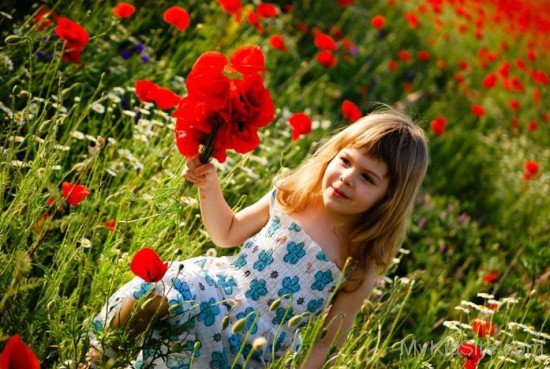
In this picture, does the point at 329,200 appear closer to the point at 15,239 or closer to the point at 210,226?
the point at 210,226

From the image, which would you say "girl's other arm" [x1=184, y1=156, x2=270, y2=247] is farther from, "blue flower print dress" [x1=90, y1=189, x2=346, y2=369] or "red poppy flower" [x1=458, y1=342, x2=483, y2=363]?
"red poppy flower" [x1=458, y1=342, x2=483, y2=363]

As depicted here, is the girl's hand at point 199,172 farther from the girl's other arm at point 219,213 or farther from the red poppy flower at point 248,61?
the red poppy flower at point 248,61

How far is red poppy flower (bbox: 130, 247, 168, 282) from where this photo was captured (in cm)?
148

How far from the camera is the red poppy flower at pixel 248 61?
63.3 inches

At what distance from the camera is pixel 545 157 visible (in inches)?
230

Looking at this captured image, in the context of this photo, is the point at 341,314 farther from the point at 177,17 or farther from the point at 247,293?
the point at 177,17

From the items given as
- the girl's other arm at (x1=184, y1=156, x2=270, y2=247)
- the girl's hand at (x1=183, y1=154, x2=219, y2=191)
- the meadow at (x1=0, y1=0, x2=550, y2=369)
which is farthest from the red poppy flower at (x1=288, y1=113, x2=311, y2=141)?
the girl's hand at (x1=183, y1=154, x2=219, y2=191)

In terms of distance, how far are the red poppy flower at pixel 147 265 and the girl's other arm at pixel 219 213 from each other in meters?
0.37

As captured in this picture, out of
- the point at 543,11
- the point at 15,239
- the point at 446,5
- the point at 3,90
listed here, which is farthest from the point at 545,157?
the point at 543,11

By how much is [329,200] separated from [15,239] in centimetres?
90

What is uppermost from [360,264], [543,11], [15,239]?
[15,239]

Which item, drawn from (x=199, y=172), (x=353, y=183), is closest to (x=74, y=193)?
(x=199, y=172)

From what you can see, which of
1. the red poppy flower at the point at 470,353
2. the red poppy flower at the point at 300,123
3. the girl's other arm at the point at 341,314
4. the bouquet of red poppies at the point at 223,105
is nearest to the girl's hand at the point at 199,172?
the bouquet of red poppies at the point at 223,105

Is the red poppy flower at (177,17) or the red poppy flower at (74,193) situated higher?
the red poppy flower at (177,17)
